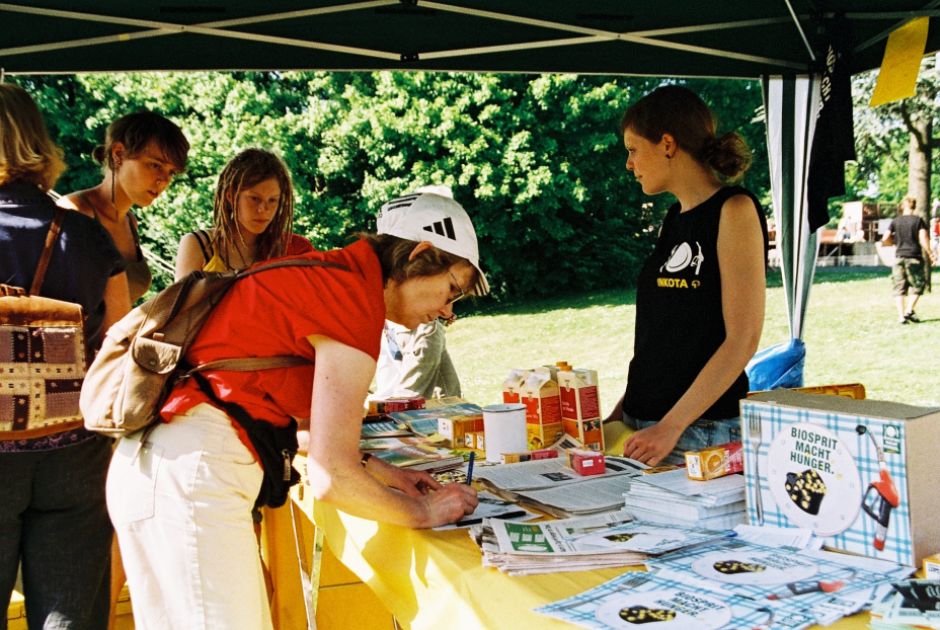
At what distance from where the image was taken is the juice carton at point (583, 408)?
2.16 meters

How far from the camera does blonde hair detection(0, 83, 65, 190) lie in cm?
188

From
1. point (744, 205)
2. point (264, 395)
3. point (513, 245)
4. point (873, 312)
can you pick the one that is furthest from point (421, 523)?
point (513, 245)

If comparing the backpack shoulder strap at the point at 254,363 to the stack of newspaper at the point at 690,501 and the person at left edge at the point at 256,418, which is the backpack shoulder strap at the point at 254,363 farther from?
the stack of newspaper at the point at 690,501

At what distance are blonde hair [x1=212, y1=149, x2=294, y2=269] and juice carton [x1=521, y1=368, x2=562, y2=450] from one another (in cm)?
127

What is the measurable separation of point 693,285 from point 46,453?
1.51 m

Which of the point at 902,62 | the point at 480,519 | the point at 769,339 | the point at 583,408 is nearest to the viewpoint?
the point at 480,519

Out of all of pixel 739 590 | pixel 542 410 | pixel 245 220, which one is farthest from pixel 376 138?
pixel 739 590

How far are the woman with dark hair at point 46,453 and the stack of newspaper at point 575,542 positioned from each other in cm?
98

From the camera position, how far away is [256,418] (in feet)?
5.03

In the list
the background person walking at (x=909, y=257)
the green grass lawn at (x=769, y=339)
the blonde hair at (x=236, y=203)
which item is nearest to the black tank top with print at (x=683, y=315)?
the blonde hair at (x=236, y=203)

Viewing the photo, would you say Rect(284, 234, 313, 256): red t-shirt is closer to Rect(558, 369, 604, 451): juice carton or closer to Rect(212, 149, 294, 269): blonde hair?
Rect(212, 149, 294, 269): blonde hair

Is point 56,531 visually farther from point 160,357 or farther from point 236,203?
point 236,203

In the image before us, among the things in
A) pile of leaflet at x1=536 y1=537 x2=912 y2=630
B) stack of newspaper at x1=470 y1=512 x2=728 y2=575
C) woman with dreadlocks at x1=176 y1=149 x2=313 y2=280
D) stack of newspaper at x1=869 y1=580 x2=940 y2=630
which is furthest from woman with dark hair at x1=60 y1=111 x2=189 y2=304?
stack of newspaper at x1=869 y1=580 x2=940 y2=630

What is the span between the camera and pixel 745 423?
4.87 ft
